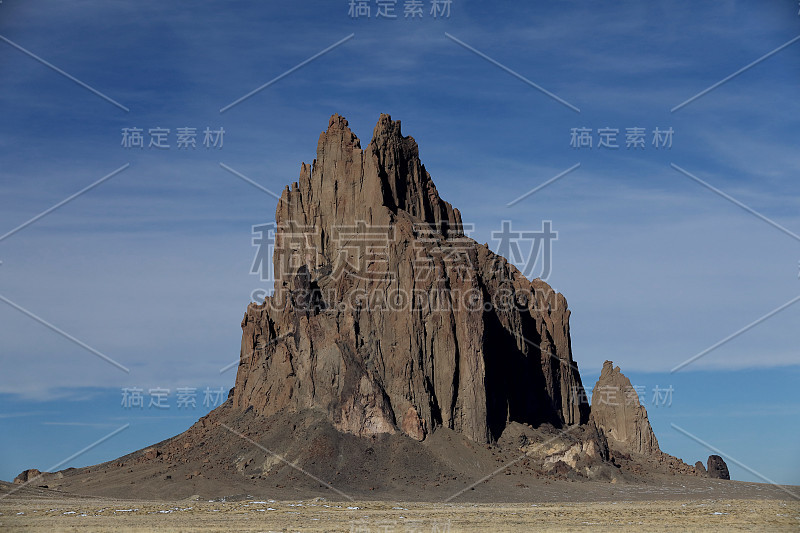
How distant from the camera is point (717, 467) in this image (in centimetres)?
19688

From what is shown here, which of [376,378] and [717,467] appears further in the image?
[717,467]

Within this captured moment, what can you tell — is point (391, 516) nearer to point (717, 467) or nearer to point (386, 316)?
point (386, 316)

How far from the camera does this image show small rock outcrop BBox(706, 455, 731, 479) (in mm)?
195500

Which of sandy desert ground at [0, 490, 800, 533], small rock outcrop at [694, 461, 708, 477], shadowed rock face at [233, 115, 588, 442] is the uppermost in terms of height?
shadowed rock face at [233, 115, 588, 442]

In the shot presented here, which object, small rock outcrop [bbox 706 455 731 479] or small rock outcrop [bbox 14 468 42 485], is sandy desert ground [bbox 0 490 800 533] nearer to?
small rock outcrop [bbox 14 468 42 485]

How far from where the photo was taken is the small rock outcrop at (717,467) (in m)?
196

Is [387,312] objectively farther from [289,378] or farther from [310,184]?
[310,184]

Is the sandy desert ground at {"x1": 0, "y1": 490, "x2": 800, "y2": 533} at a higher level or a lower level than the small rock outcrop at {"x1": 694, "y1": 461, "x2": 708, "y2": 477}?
lower

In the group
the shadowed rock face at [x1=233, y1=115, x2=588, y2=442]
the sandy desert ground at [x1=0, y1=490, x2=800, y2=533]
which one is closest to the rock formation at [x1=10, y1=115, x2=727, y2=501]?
the shadowed rock face at [x1=233, y1=115, x2=588, y2=442]

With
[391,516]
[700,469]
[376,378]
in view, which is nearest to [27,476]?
[376,378]

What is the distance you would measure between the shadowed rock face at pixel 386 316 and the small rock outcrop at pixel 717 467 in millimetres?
25614

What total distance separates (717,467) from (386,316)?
7031 cm

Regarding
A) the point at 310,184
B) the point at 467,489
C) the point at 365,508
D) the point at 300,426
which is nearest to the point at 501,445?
the point at 467,489

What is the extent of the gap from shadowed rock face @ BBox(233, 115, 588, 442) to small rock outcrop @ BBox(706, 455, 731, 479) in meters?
25.6
